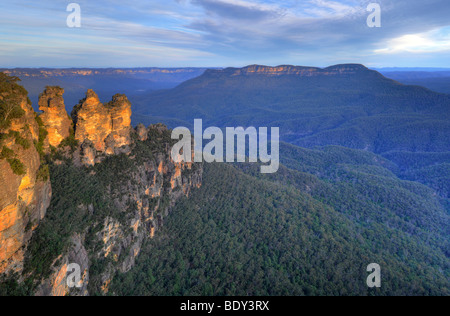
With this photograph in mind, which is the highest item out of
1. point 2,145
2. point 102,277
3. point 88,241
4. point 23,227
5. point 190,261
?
point 2,145

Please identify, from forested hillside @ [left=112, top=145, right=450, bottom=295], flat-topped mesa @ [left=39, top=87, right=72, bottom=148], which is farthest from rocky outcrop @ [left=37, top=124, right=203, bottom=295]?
flat-topped mesa @ [left=39, top=87, right=72, bottom=148]

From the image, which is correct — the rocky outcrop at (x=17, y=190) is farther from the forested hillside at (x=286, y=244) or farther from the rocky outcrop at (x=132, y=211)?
the forested hillside at (x=286, y=244)

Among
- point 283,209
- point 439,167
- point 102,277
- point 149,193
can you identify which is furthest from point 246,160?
point 439,167

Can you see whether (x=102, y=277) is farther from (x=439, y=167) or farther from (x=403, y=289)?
(x=439, y=167)
